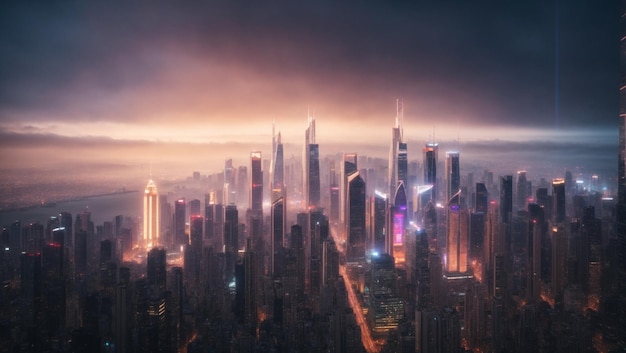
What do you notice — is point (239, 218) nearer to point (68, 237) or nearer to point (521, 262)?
point (68, 237)

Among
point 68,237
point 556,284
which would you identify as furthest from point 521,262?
point 68,237

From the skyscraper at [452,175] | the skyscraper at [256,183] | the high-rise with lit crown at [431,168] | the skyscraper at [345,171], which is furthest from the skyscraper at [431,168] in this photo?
the skyscraper at [256,183]

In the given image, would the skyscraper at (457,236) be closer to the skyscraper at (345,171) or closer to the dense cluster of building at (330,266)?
the dense cluster of building at (330,266)

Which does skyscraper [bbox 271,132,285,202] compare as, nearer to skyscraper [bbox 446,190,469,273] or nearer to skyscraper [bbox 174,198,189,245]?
skyscraper [bbox 174,198,189,245]

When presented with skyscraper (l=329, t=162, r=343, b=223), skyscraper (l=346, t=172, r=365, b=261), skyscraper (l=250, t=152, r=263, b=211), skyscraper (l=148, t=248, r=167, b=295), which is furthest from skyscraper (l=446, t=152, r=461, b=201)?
skyscraper (l=148, t=248, r=167, b=295)

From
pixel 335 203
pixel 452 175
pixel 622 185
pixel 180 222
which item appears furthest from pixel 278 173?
pixel 622 185

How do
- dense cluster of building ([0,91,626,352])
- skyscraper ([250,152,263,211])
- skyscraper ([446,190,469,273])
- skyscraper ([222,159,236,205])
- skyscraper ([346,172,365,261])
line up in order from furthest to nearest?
skyscraper ([346,172,365,261]) < skyscraper ([446,190,469,273]) < skyscraper ([250,152,263,211]) < skyscraper ([222,159,236,205]) < dense cluster of building ([0,91,626,352])
